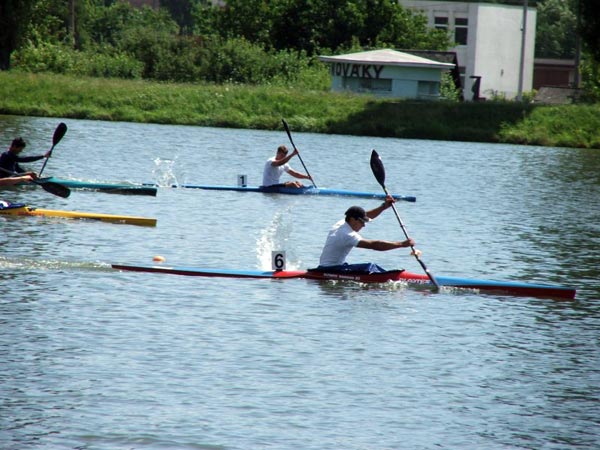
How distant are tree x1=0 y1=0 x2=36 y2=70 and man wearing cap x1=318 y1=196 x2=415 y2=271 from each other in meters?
42.4

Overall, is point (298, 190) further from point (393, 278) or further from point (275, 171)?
point (393, 278)

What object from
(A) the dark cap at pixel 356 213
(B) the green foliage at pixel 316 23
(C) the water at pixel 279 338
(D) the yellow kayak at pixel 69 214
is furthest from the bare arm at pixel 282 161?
(B) the green foliage at pixel 316 23

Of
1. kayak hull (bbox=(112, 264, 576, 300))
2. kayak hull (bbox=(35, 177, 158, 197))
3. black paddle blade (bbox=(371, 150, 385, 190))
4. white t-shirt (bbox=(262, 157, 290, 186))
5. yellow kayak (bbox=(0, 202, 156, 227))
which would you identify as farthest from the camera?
white t-shirt (bbox=(262, 157, 290, 186))

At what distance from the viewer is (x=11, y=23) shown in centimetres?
5578

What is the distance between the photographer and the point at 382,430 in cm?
1070

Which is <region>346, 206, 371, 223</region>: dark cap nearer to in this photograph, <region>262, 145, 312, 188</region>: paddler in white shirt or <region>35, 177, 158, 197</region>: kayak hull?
<region>35, 177, 158, 197</region>: kayak hull

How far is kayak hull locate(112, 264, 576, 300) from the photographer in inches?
666

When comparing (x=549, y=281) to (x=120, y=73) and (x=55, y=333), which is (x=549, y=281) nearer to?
(x=55, y=333)

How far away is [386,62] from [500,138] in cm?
1240

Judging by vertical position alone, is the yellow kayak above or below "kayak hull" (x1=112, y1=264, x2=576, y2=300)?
above

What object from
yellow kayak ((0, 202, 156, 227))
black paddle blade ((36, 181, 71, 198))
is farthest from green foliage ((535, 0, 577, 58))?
black paddle blade ((36, 181, 71, 198))

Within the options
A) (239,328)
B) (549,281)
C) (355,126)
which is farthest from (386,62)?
(239,328)

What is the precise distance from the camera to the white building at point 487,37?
9600 centimetres

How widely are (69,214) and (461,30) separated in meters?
80.8
